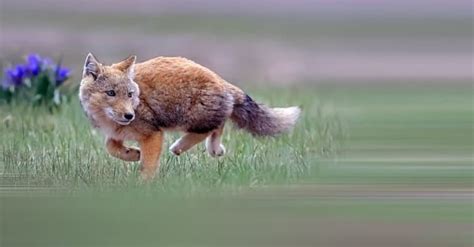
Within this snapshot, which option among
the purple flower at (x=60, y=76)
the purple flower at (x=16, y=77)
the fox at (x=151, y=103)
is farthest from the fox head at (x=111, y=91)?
the purple flower at (x=16, y=77)

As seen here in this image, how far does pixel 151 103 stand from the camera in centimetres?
749

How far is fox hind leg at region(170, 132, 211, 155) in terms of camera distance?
7743 mm

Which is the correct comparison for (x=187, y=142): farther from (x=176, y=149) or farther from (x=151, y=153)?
(x=151, y=153)

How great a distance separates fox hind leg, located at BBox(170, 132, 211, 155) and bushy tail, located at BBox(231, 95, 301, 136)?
1.16 feet

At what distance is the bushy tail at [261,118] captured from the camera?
7.98 meters

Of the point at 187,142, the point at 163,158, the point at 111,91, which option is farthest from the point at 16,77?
the point at 111,91

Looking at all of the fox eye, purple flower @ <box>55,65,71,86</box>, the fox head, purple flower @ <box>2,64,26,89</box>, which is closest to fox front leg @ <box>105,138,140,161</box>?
the fox head

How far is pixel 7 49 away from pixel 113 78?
26.9 feet

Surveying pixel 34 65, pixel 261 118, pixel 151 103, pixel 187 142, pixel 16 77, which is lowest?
pixel 187 142

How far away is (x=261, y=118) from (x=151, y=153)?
0.98m

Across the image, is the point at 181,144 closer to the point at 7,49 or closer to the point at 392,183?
the point at 392,183

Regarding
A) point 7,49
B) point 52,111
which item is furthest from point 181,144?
point 7,49

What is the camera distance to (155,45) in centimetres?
1580

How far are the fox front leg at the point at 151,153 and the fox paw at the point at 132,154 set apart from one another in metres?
0.23
